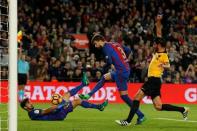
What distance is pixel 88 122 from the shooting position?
46.4 feet

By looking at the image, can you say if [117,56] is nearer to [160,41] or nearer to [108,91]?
[160,41]

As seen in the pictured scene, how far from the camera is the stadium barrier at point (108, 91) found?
78.1 feet

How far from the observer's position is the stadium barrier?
23.8 metres

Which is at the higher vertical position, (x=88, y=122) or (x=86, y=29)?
(x=86, y=29)

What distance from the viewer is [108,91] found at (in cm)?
2409

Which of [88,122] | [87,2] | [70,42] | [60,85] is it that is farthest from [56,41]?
[88,122]

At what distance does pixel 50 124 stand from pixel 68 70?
10.9 m

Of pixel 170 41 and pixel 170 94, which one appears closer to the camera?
pixel 170 94

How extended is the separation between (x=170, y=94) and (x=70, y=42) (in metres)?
5.03

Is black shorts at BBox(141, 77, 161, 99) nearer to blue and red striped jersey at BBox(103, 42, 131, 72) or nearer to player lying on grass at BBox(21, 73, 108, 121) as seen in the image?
blue and red striped jersey at BBox(103, 42, 131, 72)

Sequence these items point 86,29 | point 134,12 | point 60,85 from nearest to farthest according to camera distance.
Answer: point 60,85 < point 86,29 < point 134,12

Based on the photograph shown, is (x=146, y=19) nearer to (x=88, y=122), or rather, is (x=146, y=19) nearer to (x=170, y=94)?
(x=170, y=94)

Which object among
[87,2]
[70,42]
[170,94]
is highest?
[87,2]

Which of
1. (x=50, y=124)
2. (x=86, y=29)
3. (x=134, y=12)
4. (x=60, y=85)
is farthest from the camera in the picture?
(x=134, y=12)
